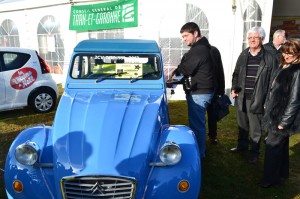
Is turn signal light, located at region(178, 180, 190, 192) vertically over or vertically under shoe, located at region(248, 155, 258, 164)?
over

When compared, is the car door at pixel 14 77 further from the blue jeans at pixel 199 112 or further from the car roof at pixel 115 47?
the blue jeans at pixel 199 112

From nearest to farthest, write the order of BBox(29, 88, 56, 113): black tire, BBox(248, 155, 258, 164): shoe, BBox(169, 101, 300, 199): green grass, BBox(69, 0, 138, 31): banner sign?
BBox(169, 101, 300, 199): green grass → BBox(248, 155, 258, 164): shoe → BBox(29, 88, 56, 113): black tire → BBox(69, 0, 138, 31): banner sign

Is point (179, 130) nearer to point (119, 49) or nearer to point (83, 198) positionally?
point (83, 198)

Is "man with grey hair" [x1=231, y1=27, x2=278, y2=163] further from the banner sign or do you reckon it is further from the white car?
the banner sign

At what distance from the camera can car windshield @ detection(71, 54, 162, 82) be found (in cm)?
411

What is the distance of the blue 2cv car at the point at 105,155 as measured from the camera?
2.65 metres

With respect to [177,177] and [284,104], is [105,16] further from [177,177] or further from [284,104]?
[177,177]

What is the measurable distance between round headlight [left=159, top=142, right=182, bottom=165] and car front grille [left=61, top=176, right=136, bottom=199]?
375 mm

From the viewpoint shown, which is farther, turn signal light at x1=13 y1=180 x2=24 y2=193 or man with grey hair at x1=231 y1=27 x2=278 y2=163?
man with grey hair at x1=231 y1=27 x2=278 y2=163

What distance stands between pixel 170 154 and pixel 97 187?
742 millimetres

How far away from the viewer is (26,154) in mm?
2834

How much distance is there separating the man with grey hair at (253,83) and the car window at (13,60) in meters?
5.01

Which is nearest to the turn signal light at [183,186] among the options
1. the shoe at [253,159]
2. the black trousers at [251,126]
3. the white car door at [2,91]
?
the black trousers at [251,126]

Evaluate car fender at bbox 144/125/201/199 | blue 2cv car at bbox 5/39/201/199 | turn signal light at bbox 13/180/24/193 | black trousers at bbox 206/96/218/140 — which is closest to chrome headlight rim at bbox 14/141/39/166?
blue 2cv car at bbox 5/39/201/199
